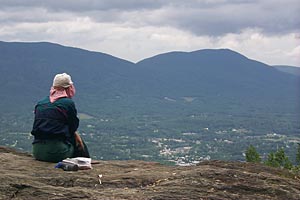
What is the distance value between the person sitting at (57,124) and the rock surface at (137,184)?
408mm

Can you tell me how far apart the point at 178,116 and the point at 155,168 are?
181 m

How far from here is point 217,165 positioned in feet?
33.3

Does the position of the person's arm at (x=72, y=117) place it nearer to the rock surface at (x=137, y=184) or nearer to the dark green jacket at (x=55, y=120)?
the dark green jacket at (x=55, y=120)

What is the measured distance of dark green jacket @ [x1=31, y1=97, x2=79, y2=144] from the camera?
31.9ft

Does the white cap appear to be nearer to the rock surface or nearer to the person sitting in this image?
the person sitting

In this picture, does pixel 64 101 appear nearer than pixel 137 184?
No

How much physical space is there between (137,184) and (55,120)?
2.39m

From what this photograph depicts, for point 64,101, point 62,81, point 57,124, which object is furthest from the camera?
point 62,81

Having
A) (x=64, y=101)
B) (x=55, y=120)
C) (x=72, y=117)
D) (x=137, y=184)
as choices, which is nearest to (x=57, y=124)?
(x=55, y=120)

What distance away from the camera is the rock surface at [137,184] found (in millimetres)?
7324

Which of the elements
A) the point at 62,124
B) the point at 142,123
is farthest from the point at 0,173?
the point at 142,123

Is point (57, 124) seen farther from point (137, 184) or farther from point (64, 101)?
point (137, 184)

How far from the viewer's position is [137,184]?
27.1ft

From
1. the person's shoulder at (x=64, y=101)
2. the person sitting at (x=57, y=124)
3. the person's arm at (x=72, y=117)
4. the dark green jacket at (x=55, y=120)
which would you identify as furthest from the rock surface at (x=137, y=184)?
the person's shoulder at (x=64, y=101)
